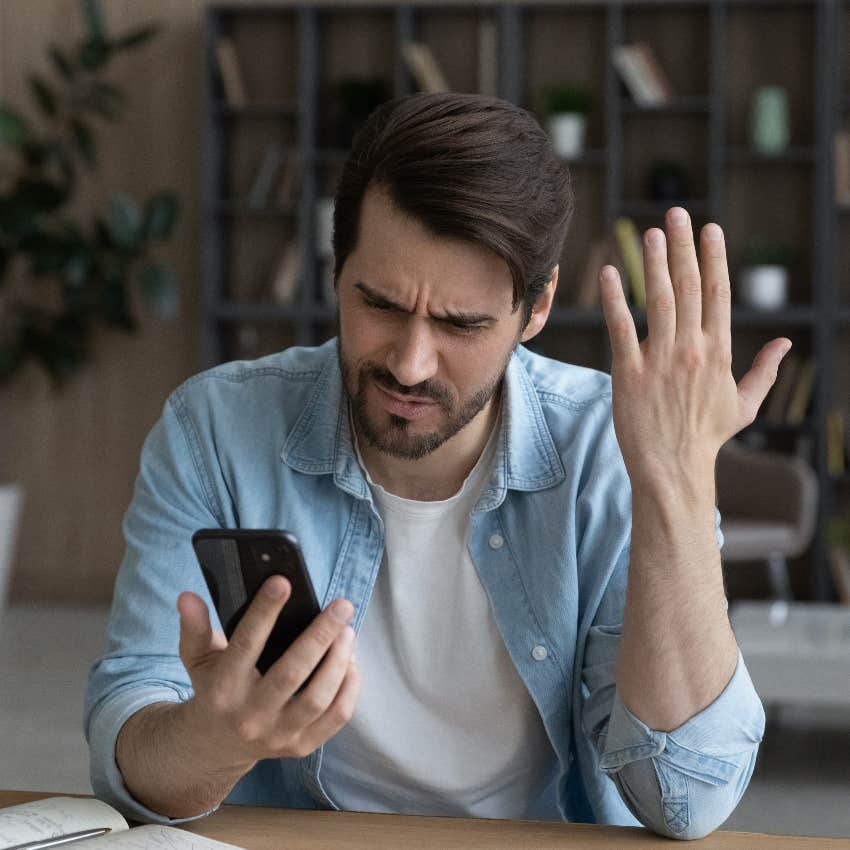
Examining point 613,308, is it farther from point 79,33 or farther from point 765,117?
point 79,33

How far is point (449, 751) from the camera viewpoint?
4.24 feet

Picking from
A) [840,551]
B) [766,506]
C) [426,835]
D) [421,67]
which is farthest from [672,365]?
[421,67]

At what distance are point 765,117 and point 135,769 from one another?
15.2 feet

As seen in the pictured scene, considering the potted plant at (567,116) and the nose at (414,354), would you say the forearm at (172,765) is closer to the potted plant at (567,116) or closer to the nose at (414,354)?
the nose at (414,354)

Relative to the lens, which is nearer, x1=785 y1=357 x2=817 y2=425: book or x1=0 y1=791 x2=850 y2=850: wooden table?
x1=0 y1=791 x2=850 y2=850: wooden table

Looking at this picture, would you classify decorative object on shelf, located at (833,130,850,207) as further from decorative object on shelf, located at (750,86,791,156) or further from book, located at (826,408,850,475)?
book, located at (826,408,850,475)

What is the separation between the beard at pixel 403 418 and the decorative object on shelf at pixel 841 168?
427 centimetres

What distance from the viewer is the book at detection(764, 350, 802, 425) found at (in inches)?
208

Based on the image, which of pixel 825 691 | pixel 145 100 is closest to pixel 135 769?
pixel 825 691

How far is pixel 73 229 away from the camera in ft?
17.7

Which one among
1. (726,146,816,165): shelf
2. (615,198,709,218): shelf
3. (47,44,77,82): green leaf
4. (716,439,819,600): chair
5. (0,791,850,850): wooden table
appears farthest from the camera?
(47,44,77,82): green leaf

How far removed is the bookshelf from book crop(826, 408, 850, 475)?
4cm

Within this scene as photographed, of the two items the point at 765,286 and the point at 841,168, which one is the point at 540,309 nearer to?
the point at 765,286

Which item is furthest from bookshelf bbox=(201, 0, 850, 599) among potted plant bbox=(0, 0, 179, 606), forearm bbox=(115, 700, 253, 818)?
forearm bbox=(115, 700, 253, 818)
